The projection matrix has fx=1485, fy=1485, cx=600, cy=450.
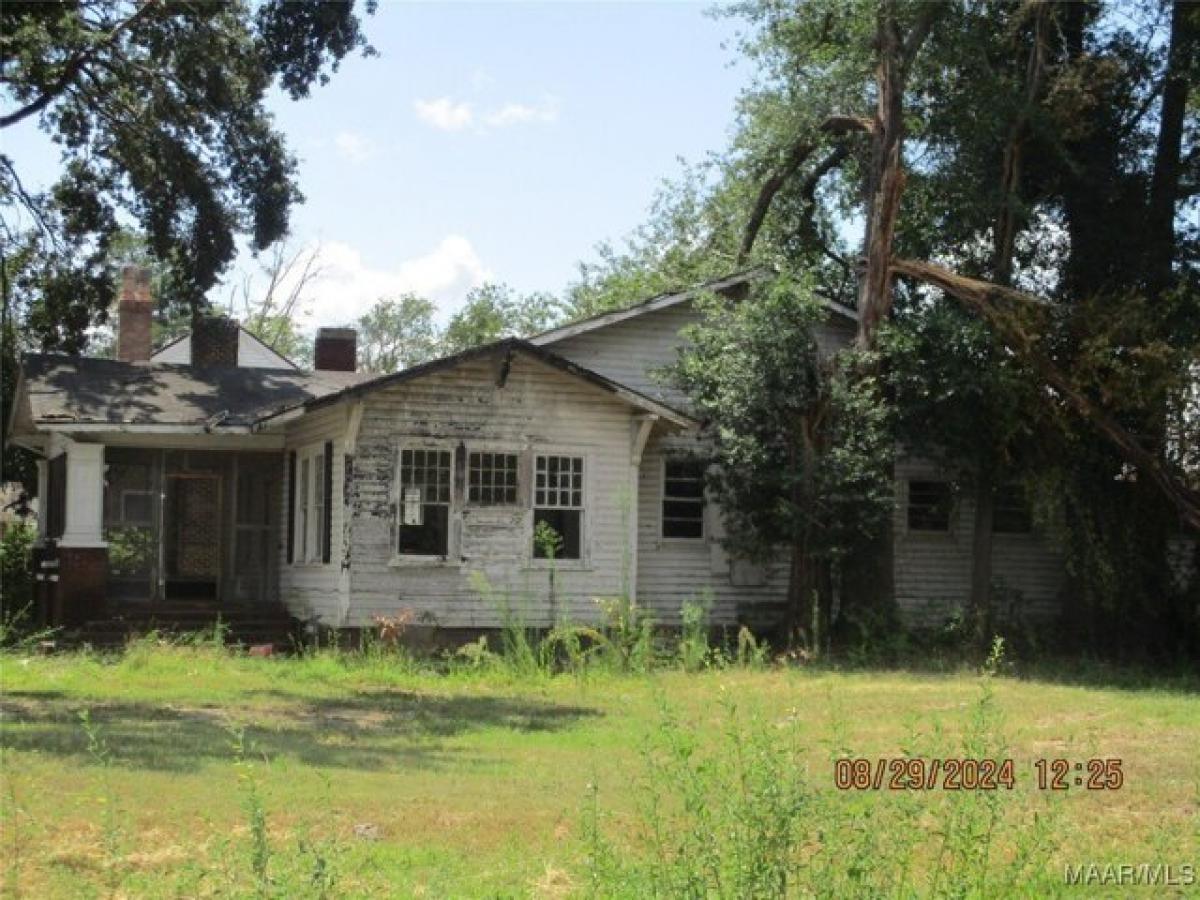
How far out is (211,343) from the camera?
28.4m

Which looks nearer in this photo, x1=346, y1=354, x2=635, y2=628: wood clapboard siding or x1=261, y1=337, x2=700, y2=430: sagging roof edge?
x1=261, y1=337, x2=700, y2=430: sagging roof edge

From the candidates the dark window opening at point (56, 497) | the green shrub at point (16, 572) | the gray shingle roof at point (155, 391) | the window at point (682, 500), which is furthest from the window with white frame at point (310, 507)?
the window at point (682, 500)

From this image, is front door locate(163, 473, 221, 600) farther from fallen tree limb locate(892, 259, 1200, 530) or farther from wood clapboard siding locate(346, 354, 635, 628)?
fallen tree limb locate(892, 259, 1200, 530)

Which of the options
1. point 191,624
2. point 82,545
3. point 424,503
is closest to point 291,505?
point 191,624

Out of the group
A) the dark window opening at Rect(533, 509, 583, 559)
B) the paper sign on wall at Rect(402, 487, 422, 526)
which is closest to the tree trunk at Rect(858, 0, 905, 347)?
the dark window opening at Rect(533, 509, 583, 559)

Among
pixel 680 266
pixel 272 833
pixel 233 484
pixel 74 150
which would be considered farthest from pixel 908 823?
pixel 680 266

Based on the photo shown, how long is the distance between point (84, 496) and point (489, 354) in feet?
→ 21.7

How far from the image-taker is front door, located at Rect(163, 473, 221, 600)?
25141 mm

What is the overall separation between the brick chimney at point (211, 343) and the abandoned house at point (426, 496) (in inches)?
34.3

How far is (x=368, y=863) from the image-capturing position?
8.10 metres

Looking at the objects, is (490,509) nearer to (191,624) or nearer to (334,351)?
(191,624)

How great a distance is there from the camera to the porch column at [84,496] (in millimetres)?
22406

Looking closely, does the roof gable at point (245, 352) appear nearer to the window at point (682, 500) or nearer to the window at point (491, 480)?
the window at point (682, 500)

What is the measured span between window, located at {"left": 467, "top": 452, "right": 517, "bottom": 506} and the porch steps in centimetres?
360
